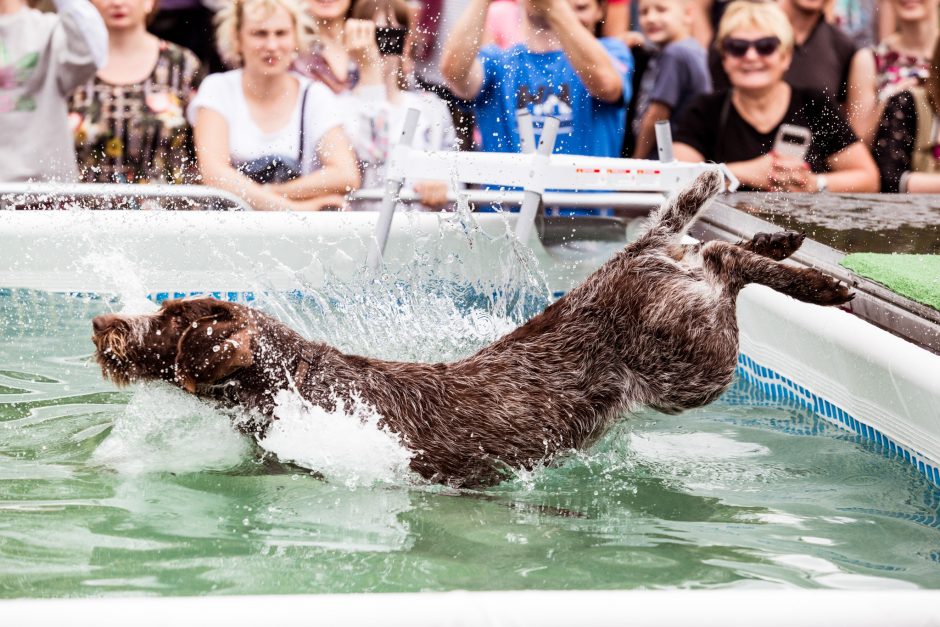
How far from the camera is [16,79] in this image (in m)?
7.37

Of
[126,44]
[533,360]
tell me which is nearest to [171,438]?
[533,360]

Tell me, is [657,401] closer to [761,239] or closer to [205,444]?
[761,239]

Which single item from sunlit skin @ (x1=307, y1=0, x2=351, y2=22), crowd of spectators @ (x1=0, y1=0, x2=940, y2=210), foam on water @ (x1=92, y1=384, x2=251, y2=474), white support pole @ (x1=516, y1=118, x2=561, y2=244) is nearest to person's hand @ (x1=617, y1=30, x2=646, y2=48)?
crowd of spectators @ (x1=0, y1=0, x2=940, y2=210)

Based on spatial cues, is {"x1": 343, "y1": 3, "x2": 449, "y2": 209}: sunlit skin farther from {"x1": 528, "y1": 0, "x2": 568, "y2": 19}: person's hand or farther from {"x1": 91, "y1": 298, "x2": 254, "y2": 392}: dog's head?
{"x1": 91, "y1": 298, "x2": 254, "y2": 392}: dog's head

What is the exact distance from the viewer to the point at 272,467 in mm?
3930

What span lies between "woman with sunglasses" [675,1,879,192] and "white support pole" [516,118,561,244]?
6.99ft

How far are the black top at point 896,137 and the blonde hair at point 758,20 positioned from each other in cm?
88

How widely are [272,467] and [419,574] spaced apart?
901 mm

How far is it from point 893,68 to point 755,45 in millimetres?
1288

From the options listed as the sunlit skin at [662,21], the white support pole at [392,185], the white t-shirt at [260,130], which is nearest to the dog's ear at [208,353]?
the white support pole at [392,185]

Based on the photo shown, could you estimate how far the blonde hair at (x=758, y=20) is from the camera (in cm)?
780

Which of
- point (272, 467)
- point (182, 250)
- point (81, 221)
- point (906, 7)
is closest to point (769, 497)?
point (272, 467)

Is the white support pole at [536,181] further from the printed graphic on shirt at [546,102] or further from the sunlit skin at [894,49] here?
the sunlit skin at [894,49]

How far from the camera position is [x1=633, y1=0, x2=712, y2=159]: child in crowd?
26.5 feet
